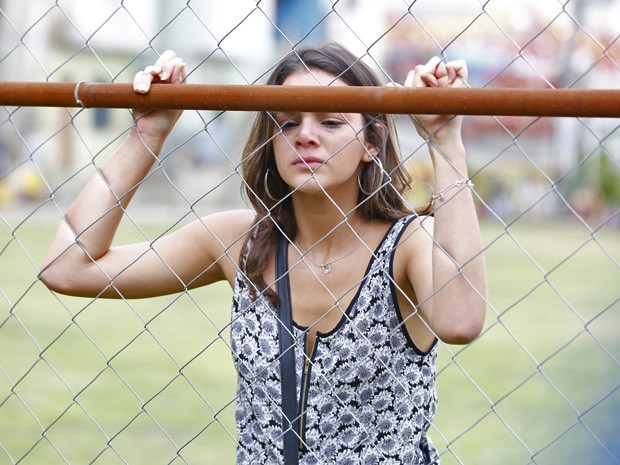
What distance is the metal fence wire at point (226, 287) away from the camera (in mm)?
2568

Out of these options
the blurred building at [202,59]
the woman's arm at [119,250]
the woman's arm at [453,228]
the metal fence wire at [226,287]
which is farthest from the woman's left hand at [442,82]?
the blurred building at [202,59]

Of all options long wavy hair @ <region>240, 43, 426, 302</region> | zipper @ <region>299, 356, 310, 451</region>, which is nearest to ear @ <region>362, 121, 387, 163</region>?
long wavy hair @ <region>240, 43, 426, 302</region>

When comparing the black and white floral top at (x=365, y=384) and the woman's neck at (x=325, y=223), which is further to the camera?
the woman's neck at (x=325, y=223)

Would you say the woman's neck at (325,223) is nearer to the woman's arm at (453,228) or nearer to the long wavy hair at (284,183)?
the long wavy hair at (284,183)

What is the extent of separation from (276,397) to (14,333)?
5904 millimetres

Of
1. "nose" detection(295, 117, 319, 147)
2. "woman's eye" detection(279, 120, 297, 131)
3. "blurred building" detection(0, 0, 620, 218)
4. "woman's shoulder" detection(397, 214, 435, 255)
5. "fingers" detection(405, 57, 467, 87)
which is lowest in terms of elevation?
"woman's shoulder" detection(397, 214, 435, 255)

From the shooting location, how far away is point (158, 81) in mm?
2055

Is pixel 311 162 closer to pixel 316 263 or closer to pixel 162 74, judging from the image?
pixel 316 263

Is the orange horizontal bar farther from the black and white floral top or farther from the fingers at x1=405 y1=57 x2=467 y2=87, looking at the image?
the black and white floral top

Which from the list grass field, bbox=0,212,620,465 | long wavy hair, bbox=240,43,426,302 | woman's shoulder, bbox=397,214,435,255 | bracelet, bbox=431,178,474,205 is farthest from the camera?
grass field, bbox=0,212,620,465

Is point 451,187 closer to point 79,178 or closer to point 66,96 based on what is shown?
point 66,96

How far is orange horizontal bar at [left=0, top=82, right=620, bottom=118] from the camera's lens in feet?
5.30

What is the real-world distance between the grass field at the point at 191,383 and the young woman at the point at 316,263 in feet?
0.93

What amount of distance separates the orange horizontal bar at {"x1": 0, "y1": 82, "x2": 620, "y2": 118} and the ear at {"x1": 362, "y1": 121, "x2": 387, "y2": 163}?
0.34m
